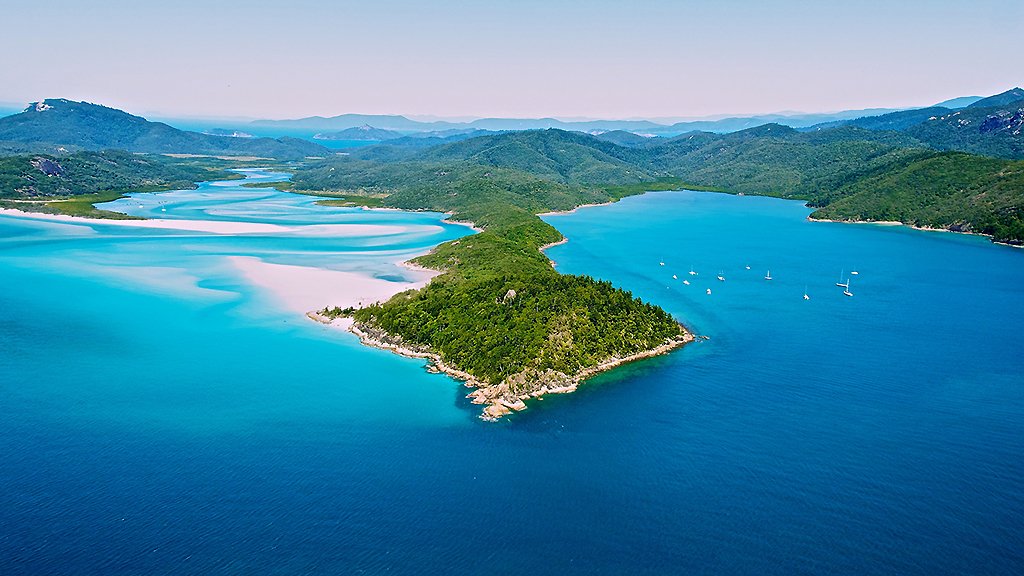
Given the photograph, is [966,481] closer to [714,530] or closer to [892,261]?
[714,530]

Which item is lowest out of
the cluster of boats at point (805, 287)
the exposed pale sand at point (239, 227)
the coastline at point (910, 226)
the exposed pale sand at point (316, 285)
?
the cluster of boats at point (805, 287)

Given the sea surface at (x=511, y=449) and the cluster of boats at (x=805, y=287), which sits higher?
the cluster of boats at (x=805, y=287)

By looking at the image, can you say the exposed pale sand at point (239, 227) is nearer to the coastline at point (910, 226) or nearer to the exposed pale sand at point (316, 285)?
the exposed pale sand at point (316, 285)

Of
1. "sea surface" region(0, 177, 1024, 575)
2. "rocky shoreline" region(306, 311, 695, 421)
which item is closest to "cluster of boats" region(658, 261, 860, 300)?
"sea surface" region(0, 177, 1024, 575)

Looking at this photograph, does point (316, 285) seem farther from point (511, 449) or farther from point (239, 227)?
point (239, 227)

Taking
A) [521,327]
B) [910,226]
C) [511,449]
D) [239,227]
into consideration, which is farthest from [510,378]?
[910,226]

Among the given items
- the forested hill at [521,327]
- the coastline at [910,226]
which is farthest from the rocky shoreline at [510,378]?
the coastline at [910,226]
